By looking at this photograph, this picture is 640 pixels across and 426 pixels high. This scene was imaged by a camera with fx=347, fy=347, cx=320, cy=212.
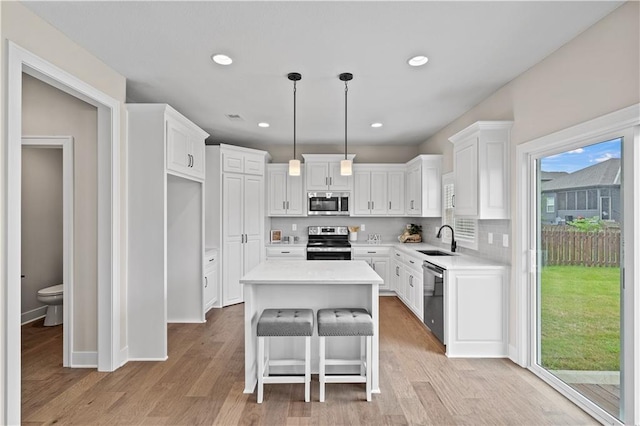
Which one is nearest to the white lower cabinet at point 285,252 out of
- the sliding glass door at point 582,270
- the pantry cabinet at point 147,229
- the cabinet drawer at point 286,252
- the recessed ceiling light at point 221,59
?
the cabinet drawer at point 286,252

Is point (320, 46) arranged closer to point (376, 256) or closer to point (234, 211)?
point (234, 211)

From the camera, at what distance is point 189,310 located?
4543 mm

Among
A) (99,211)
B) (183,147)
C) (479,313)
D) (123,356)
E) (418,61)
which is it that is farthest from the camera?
(183,147)

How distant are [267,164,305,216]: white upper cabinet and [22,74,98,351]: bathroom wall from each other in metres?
3.22

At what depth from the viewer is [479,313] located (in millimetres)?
3426

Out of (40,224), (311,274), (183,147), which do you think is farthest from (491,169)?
(40,224)

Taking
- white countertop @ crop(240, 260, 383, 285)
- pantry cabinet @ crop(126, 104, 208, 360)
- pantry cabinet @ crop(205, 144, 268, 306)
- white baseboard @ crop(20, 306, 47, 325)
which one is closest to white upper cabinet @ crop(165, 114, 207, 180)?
pantry cabinet @ crop(126, 104, 208, 360)

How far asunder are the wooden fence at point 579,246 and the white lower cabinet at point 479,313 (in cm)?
56

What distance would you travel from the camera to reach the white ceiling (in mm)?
2221

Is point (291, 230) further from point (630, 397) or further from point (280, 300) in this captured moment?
point (630, 397)

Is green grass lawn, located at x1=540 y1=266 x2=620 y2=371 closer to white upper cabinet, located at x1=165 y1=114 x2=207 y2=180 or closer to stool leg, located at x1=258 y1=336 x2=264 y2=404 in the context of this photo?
stool leg, located at x1=258 y1=336 x2=264 y2=404

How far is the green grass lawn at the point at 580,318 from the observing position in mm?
2357

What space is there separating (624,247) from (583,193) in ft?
1.75

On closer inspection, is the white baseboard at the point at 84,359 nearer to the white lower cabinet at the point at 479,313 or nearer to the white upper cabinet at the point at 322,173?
the white lower cabinet at the point at 479,313
